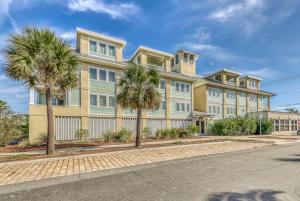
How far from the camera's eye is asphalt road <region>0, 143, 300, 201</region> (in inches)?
198

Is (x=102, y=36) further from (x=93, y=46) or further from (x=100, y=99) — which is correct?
(x=100, y=99)

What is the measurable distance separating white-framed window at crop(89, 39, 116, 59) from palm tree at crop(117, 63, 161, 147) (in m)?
10.5

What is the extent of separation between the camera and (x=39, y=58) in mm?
11211

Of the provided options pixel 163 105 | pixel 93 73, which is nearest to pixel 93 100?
pixel 93 73

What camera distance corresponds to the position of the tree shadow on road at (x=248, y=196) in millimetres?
4789

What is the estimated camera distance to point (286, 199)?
4.79 meters

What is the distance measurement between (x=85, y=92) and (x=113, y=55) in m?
6.29

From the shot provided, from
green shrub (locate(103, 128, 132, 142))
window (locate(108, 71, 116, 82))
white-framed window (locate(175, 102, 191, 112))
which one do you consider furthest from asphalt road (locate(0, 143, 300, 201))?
white-framed window (locate(175, 102, 191, 112))

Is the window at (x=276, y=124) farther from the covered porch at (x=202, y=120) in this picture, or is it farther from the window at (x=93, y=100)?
the window at (x=93, y=100)

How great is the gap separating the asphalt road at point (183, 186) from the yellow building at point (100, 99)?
12490 millimetres

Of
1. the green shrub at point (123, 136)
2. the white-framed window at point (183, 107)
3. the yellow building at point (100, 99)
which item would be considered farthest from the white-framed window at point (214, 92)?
the green shrub at point (123, 136)

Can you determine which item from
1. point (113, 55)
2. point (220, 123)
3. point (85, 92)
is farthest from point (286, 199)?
point (220, 123)

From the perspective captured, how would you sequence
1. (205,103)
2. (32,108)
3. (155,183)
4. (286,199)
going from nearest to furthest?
(286,199)
(155,183)
(32,108)
(205,103)

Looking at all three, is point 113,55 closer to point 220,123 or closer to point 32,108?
point 32,108
